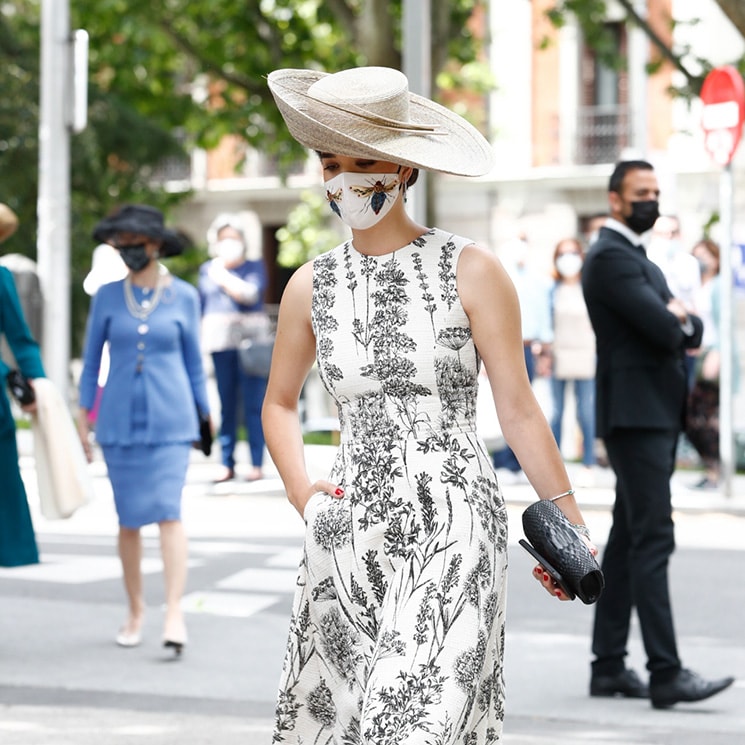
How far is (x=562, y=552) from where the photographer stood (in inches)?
156

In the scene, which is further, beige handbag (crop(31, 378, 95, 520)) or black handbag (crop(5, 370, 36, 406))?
beige handbag (crop(31, 378, 95, 520))

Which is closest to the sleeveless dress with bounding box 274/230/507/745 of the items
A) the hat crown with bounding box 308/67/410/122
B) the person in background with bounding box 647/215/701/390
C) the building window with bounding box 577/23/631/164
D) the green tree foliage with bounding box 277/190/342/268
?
the hat crown with bounding box 308/67/410/122

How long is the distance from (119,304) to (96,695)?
1.93m

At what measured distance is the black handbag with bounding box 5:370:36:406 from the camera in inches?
299

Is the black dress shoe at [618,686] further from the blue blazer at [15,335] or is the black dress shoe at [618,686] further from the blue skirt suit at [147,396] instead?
the blue blazer at [15,335]

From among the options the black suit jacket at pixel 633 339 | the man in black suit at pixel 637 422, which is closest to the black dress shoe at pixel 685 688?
the man in black suit at pixel 637 422

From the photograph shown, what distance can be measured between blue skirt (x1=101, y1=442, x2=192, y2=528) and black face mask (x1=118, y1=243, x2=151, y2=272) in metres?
0.81

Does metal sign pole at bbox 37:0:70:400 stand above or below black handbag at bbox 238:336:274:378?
above

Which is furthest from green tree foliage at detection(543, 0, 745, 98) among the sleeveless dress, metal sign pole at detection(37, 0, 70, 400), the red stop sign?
the sleeveless dress

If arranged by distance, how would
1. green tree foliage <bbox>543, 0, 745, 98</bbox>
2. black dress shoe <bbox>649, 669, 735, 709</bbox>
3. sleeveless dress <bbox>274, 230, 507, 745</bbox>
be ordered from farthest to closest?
green tree foliage <bbox>543, 0, 745, 98</bbox>
black dress shoe <bbox>649, 669, 735, 709</bbox>
sleeveless dress <bbox>274, 230, 507, 745</bbox>

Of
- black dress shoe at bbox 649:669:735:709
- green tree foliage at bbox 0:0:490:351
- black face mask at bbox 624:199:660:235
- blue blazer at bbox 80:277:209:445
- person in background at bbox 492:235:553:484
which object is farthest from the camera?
green tree foliage at bbox 0:0:490:351

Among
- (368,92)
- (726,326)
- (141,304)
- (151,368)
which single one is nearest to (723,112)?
(726,326)

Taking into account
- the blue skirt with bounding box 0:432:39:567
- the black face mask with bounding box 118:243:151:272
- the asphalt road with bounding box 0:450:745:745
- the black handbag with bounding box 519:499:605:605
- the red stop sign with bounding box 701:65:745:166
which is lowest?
the asphalt road with bounding box 0:450:745:745

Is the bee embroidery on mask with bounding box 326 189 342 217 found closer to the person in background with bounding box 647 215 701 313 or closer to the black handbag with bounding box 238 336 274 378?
the black handbag with bounding box 238 336 274 378
